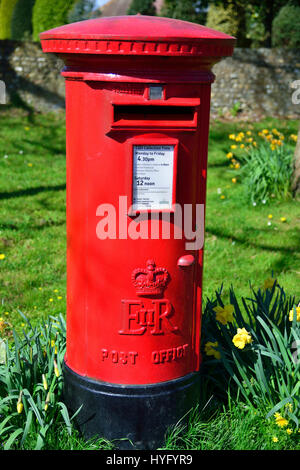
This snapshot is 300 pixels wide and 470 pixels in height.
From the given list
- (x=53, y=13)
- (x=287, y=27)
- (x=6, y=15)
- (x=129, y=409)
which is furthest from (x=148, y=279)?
(x=287, y=27)

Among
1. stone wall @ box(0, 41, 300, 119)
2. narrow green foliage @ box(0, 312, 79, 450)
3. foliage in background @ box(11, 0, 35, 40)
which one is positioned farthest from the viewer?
foliage in background @ box(11, 0, 35, 40)

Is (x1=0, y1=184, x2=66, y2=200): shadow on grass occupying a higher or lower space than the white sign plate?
lower

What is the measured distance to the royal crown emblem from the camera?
8.50 feet

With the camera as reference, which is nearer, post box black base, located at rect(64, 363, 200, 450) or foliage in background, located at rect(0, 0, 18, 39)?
post box black base, located at rect(64, 363, 200, 450)

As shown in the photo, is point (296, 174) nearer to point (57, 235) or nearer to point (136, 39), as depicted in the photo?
point (57, 235)

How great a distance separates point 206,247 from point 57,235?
4.70 ft

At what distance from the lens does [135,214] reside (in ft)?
8.28

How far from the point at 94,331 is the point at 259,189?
4143mm

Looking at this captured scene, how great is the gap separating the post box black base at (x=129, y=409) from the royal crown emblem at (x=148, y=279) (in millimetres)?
468

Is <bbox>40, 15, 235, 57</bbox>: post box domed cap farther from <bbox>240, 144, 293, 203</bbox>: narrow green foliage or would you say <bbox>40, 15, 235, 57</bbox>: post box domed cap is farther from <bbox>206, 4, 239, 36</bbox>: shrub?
<bbox>206, 4, 239, 36</bbox>: shrub

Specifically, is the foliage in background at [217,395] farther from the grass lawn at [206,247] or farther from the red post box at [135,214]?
the red post box at [135,214]

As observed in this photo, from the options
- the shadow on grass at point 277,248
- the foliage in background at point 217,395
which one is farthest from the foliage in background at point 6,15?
the foliage in background at point 217,395

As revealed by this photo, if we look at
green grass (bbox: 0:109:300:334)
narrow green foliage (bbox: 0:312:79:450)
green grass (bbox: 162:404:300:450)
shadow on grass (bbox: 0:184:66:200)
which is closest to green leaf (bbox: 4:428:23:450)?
narrow green foliage (bbox: 0:312:79:450)

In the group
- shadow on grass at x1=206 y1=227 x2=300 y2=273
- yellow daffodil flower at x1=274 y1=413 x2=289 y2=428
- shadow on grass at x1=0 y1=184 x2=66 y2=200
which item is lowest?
yellow daffodil flower at x1=274 y1=413 x2=289 y2=428
